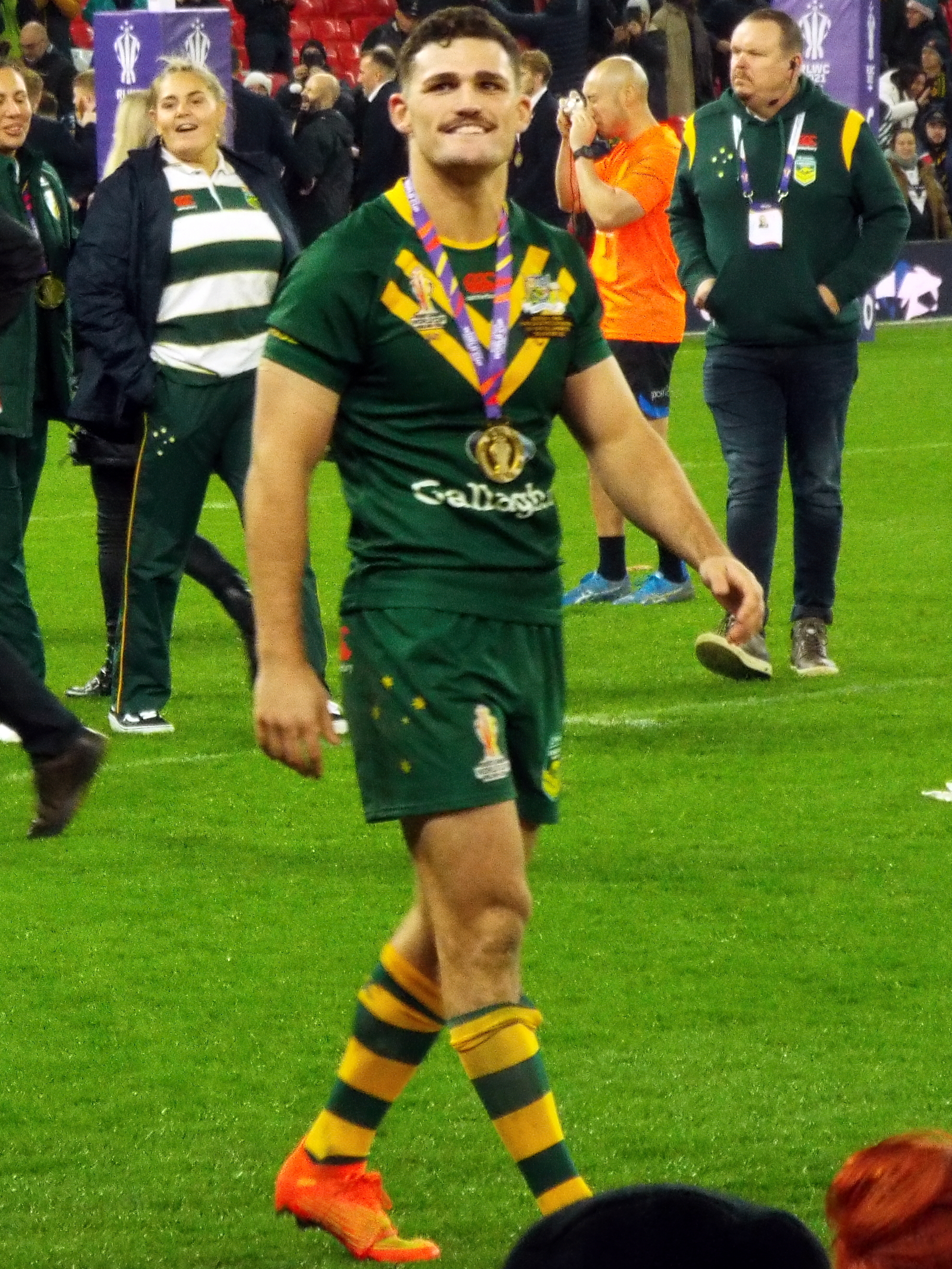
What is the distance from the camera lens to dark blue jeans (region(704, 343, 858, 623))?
29.0 ft

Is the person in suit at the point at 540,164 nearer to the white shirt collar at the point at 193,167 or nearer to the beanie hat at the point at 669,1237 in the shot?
the white shirt collar at the point at 193,167

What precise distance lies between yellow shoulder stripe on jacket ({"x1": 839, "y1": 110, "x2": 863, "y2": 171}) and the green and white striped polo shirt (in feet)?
7.09

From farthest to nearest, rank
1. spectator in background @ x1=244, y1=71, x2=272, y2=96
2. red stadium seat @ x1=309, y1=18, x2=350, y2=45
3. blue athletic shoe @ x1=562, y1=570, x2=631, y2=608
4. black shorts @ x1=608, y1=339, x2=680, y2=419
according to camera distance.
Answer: red stadium seat @ x1=309, y1=18, x2=350, y2=45 < spectator in background @ x1=244, y1=71, x2=272, y2=96 < blue athletic shoe @ x1=562, y1=570, x2=631, y2=608 < black shorts @ x1=608, y1=339, x2=680, y2=419

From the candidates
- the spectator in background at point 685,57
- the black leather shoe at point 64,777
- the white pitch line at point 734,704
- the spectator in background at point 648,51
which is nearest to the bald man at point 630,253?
the white pitch line at point 734,704

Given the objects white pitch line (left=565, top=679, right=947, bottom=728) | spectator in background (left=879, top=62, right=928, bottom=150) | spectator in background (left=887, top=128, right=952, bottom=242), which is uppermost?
spectator in background (left=879, top=62, right=928, bottom=150)

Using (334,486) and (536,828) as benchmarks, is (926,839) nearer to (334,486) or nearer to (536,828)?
(536,828)

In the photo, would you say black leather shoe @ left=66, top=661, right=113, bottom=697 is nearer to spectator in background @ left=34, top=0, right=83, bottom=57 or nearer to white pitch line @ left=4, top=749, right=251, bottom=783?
white pitch line @ left=4, top=749, right=251, bottom=783

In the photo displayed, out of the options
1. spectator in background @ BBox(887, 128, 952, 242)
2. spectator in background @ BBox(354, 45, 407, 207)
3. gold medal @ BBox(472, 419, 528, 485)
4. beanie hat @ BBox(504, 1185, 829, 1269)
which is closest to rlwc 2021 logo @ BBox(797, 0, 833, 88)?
spectator in background @ BBox(887, 128, 952, 242)

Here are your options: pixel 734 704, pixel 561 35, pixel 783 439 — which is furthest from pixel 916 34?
pixel 734 704

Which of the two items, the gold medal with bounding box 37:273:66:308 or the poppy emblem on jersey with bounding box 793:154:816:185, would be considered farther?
the poppy emblem on jersey with bounding box 793:154:816:185

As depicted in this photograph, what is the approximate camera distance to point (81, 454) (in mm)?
8391

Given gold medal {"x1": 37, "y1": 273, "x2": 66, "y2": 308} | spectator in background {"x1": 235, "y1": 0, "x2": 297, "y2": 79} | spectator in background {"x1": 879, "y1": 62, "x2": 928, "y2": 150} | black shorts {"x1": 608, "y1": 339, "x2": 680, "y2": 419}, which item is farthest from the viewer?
spectator in background {"x1": 879, "y1": 62, "x2": 928, "y2": 150}

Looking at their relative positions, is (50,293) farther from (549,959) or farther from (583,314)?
(583,314)

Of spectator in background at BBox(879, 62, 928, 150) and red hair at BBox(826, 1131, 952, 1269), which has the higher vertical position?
red hair at BBox(826, 1131, 952, 1269)
